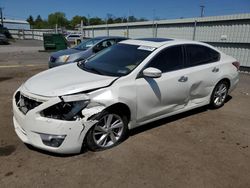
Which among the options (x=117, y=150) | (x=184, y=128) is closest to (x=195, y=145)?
(x=184, y=128)

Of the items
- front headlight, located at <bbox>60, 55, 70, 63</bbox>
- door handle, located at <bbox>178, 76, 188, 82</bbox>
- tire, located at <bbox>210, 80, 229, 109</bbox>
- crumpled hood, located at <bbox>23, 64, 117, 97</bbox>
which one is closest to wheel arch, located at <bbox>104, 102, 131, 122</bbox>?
crumpled hood, located at <bbox>23, 64, 117, 97</bbox>

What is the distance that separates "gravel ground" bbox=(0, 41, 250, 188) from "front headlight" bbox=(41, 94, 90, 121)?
24.4 inches

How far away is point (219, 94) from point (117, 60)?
2.70 metres

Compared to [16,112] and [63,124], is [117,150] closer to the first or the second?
[63,124]

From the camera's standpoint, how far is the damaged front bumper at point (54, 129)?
3.14m

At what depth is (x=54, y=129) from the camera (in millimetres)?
3129

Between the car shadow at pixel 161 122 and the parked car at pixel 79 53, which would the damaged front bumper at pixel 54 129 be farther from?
the parked car at pixel 79 53

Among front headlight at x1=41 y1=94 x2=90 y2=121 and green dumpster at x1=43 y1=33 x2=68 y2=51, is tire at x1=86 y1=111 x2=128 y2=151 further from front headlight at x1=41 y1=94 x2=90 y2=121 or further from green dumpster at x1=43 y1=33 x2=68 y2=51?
green dumpster at x1=43 y1=33 x2=68 y2=51

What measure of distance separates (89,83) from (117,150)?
106 cm

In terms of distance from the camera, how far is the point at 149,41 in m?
4.68

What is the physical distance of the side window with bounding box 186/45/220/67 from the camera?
15.7ft

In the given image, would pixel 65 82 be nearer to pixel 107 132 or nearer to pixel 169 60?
pixel 107 132

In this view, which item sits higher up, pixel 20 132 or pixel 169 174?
pixel 20 132

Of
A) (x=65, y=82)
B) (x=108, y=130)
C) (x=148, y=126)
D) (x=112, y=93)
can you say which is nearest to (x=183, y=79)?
(x=148, y=126)
